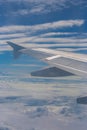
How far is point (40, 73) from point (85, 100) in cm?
217

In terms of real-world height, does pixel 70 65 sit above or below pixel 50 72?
above

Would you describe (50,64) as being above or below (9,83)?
above

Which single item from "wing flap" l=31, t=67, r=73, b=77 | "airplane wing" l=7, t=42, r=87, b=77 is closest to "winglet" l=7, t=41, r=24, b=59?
"airplane wing" l=7, t=42, r=87, b=77

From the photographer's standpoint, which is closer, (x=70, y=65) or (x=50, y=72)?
(x=70, y=65)

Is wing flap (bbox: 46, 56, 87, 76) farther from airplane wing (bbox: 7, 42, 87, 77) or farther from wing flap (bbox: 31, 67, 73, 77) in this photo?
wing flap (bbox: 31, 67, 73, 77)

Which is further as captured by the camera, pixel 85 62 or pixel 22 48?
pixel 22 48

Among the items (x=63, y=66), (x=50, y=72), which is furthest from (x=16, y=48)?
(x=63, y=66)

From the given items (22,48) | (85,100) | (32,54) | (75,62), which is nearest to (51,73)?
(75,62)

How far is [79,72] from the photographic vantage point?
5.36 meters

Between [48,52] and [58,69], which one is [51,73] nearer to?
[58,69]

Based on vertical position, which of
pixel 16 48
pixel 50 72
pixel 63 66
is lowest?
pixel 50 72

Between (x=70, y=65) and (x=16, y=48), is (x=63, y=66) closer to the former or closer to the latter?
(x=70, y=65)

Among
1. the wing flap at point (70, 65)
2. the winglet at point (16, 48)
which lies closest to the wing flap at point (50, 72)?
the wing flap at point (70, 65)

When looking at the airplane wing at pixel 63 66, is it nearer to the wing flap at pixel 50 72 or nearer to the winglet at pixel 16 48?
the wing flap at pixel 50 72
